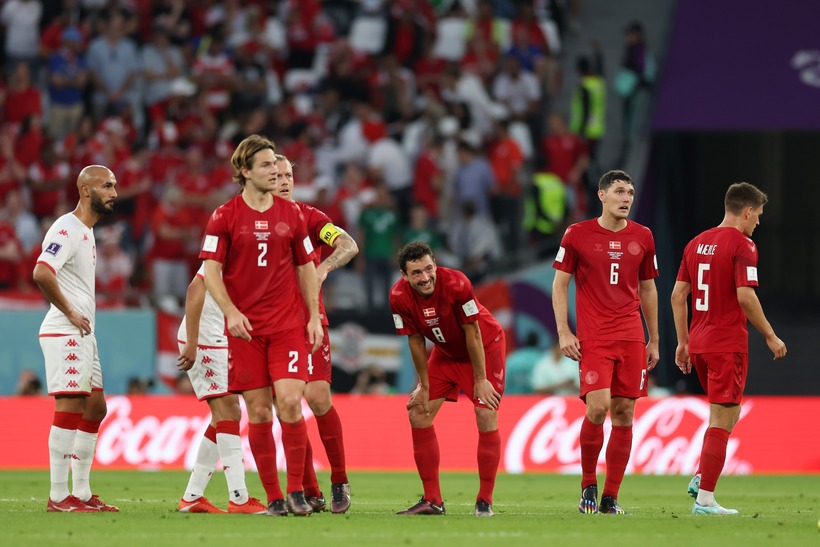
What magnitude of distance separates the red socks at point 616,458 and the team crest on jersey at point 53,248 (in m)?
4.27

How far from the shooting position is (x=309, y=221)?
34.3 ft

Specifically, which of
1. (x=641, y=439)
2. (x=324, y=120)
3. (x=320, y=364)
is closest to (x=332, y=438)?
(x=320, y=364)

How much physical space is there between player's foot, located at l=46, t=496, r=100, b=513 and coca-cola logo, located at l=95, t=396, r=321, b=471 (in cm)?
688

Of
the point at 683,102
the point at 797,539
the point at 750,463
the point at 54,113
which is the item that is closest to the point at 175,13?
the point at 54,113

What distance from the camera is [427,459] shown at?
1049cm

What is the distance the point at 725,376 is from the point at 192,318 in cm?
393

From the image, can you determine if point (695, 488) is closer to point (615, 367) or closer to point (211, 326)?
point (615, 367)

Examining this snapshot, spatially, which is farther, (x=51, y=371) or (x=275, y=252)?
(x=51, y=371)

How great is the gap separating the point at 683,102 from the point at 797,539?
12.6 m

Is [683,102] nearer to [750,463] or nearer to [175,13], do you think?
[750,463]

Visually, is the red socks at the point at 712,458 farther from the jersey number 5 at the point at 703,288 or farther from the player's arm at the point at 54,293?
the player's arm at the point at 54,293

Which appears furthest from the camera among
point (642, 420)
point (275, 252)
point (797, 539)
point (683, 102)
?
point (683, 102)

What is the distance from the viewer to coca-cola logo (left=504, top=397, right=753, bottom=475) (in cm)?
1731

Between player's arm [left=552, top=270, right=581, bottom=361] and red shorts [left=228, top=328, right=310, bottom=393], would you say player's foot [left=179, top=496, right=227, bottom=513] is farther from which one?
player's arm [left=552, top=270, right=581, bottom=361]
